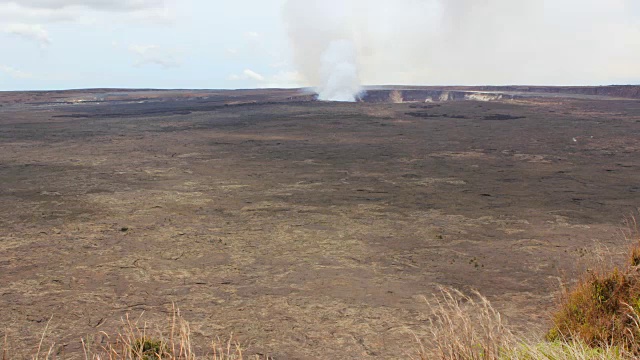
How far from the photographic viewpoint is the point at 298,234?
759cm

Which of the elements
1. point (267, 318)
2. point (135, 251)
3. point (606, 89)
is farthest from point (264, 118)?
point (606, 89)

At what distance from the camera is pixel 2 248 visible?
275 inches

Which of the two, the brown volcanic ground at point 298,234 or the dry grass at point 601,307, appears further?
the brown volcanic ground at point 298,234

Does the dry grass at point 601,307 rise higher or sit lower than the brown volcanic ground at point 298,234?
higher

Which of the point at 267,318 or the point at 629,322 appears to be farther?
the point at 267,318

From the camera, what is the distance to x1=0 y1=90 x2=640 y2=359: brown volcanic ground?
5027mm

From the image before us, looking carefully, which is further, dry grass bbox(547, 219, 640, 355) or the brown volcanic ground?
the brown volcanic ground

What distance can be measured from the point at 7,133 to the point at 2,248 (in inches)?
→ 658

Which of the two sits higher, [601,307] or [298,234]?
[601,307]

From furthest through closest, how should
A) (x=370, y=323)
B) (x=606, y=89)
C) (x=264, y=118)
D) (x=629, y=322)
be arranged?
1. (x=606, y=89)
2. (x=264, y=118)
3. (x=370, y=323)
4. (x=629, y=322)

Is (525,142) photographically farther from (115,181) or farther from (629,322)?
(629,322)

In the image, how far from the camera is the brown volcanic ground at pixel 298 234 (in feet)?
16.5

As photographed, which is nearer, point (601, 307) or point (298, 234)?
point (601, 307)

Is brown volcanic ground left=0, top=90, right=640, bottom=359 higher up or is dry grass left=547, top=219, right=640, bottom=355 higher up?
dry grass left=547, top=219, right=640, bottom=355
